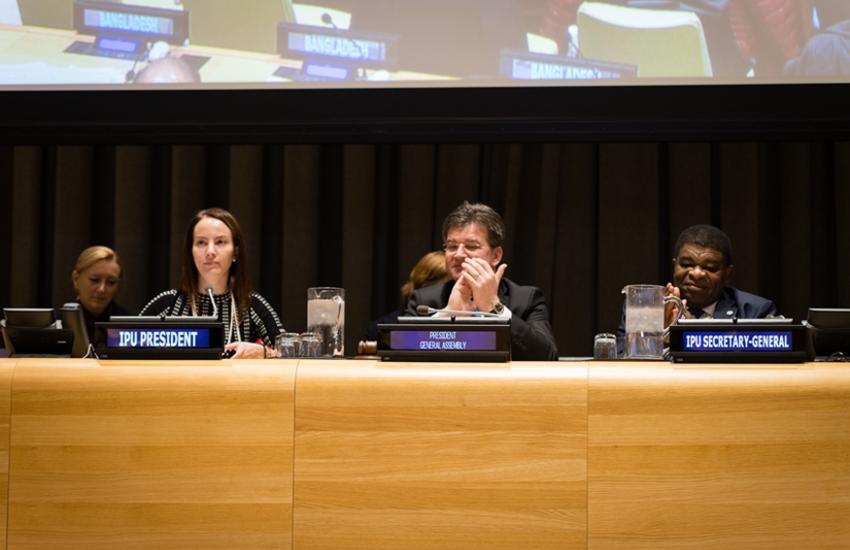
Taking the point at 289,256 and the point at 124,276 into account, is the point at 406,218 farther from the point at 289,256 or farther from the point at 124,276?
the point at 124,276

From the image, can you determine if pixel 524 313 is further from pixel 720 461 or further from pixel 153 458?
A: pixel 153 458

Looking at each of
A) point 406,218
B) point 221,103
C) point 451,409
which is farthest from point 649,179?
point 451,409

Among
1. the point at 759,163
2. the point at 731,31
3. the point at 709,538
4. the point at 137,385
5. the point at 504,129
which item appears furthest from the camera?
the point at 759,163

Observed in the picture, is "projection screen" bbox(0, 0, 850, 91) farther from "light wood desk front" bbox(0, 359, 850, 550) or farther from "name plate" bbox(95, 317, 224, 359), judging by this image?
"light wood desk front" bbox(0, 359, 850, 550)

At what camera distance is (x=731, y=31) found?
148 inches

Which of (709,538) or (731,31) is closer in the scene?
(709,538)

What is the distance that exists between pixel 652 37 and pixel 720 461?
246cm

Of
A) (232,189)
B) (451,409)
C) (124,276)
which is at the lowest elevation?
(451,409)

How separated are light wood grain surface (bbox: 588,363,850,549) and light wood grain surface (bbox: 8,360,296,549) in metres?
0.54

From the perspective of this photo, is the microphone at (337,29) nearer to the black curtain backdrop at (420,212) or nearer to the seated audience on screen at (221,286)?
the black curtain backdrop at (420,212)

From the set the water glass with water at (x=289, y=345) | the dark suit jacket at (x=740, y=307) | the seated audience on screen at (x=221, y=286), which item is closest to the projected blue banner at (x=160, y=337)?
the water glass with water at (x=289, y=345)

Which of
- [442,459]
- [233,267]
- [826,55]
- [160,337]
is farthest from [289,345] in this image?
[826,55]

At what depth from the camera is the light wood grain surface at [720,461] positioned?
1.63m

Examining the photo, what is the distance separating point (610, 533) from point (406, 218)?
3.08 meters
